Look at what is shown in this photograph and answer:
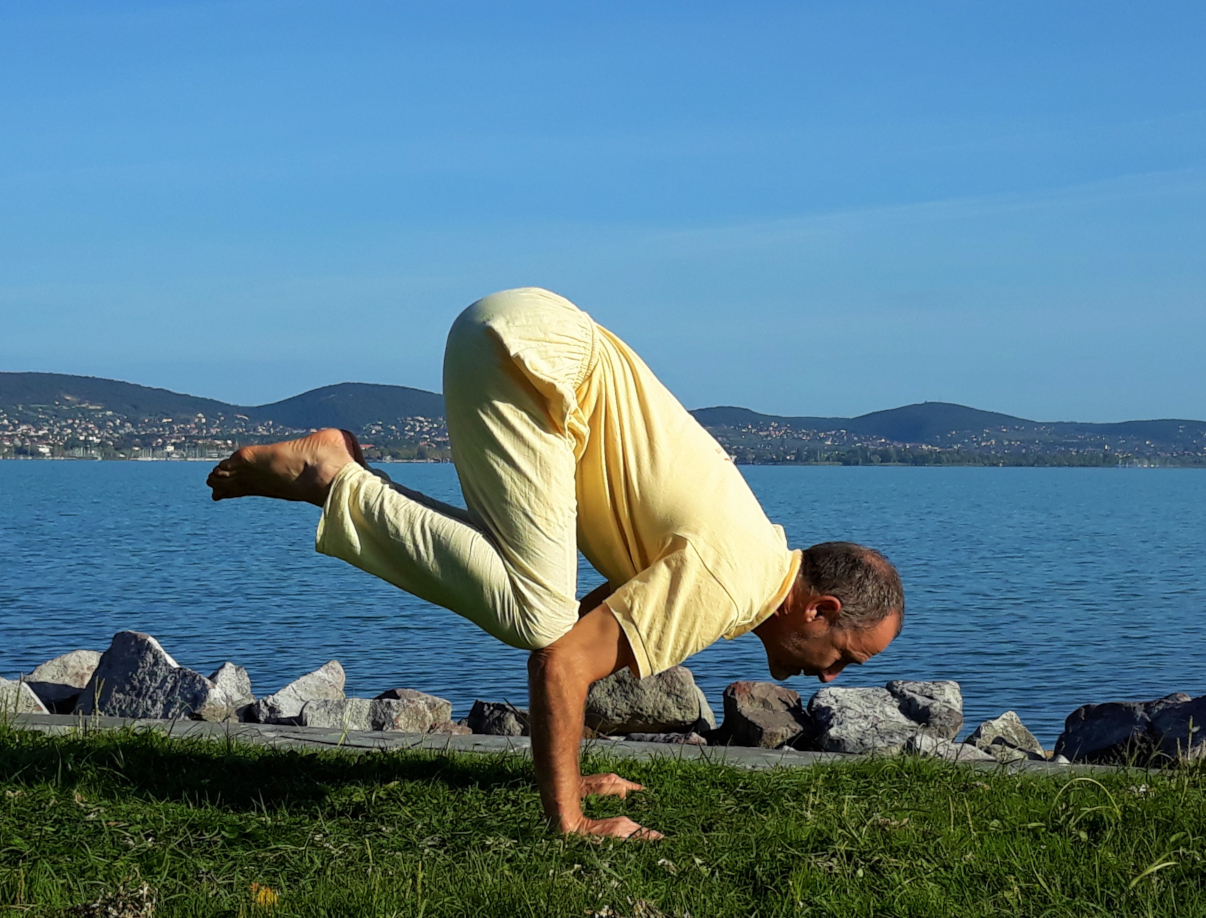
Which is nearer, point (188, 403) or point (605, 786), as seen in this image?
point (605, 786)

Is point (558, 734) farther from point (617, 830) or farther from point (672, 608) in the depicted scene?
point (672, 608)

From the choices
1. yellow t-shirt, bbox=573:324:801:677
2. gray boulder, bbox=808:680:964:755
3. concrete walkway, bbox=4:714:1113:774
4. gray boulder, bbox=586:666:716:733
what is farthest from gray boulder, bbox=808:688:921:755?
yellow t-shirt, bbox=573:324:801:677

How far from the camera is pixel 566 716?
4.07 m

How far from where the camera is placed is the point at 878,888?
3564 millimetres

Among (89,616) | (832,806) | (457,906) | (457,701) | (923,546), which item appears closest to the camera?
(457,906)

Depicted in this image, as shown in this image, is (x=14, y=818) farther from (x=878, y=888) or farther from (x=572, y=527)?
(x=878, y=888)

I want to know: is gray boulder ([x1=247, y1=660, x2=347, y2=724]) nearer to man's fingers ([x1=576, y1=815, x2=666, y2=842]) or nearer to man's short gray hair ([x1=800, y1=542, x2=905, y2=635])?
man's fingers ([x1=576, y1=815, x2=666, y2=842])

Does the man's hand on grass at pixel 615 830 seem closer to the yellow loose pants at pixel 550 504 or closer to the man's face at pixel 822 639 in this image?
the yellow loose pants at pixel 550 504

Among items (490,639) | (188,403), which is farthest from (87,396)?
(490,639)

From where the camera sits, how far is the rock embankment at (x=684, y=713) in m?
8.35

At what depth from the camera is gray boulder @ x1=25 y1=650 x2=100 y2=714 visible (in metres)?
11.1

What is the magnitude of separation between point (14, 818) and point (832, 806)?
265 centimetres

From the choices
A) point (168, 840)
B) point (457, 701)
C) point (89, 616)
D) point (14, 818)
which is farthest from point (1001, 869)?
point (89, 616)

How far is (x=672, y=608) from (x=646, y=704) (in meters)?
5.27
